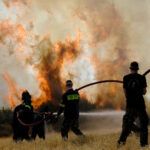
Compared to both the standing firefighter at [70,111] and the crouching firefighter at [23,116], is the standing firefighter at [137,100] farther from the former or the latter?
the crouching firefighter at [23,116]

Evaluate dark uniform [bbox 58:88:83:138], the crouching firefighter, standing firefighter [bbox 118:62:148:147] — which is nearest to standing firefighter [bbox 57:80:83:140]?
dark uniform [bbox 58:88:83:138]

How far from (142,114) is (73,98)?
3091 millimetres

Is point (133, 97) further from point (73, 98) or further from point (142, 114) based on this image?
point (73, 98)

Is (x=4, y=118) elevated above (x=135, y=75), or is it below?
below

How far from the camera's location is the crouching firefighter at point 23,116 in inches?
416

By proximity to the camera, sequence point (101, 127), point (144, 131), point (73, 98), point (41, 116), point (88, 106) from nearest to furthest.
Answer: point (144, 131) < point (73, 98) < point (41, 116) < point (101, 127) < point (88, 106)

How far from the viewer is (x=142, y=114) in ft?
23.2

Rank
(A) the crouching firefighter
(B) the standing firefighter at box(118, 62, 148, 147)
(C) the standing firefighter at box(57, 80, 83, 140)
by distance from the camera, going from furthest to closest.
Answer: (A) the crouching firefighter, (C) the standing firefighter at box(57, 80, 83, 140), (B) the standing firefighter at box(118, 62, 148, 147)

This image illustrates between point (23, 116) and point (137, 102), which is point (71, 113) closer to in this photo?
point (23, 116)

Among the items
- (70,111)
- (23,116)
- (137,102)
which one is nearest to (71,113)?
(70,111)

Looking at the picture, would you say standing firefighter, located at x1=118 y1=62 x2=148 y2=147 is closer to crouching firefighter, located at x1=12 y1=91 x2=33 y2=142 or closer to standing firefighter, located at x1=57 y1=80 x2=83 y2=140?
standing firefighter, located at x1=57 y1=80 x2=83 y2=140

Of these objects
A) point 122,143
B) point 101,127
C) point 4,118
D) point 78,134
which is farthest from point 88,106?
point 122,143

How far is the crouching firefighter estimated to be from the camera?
10578 millimetres

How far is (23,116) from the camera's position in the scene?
423 inches
